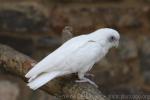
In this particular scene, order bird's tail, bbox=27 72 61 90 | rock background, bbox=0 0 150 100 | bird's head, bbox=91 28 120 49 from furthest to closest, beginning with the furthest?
rock background, bbox=0 0 150 100 < bird's head, bbox=91 28 120 49 < bird's tail, bbox=27 72 61 90

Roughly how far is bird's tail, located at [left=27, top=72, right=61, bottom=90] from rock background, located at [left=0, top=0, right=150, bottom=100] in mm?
763

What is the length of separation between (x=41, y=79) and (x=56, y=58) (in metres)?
0.07

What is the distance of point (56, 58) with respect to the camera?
4.09ft

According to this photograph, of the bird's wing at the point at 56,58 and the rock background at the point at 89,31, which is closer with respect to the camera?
the bird's wing at the point at 56,58

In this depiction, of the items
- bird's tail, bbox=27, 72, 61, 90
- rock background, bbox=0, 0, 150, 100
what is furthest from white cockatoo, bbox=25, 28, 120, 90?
rock background, bbox=0, 0, 150, 100

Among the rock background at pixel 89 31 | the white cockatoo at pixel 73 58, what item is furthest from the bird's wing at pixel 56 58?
the rock background at pixel 89 31

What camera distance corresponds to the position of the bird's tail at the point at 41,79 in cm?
119

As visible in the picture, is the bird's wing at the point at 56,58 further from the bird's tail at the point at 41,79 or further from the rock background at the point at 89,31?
the rock background at the point at 89,31

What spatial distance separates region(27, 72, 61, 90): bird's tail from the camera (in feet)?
3.90

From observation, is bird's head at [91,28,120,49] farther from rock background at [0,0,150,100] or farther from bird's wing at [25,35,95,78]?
rock background at [0,0,150,100]

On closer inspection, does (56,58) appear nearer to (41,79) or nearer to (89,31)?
(41,79)

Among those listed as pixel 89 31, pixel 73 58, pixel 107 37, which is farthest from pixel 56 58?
pixel 89 31

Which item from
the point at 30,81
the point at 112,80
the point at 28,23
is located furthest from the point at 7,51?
the point at 112,80

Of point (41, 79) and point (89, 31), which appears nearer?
point (41, 79)
